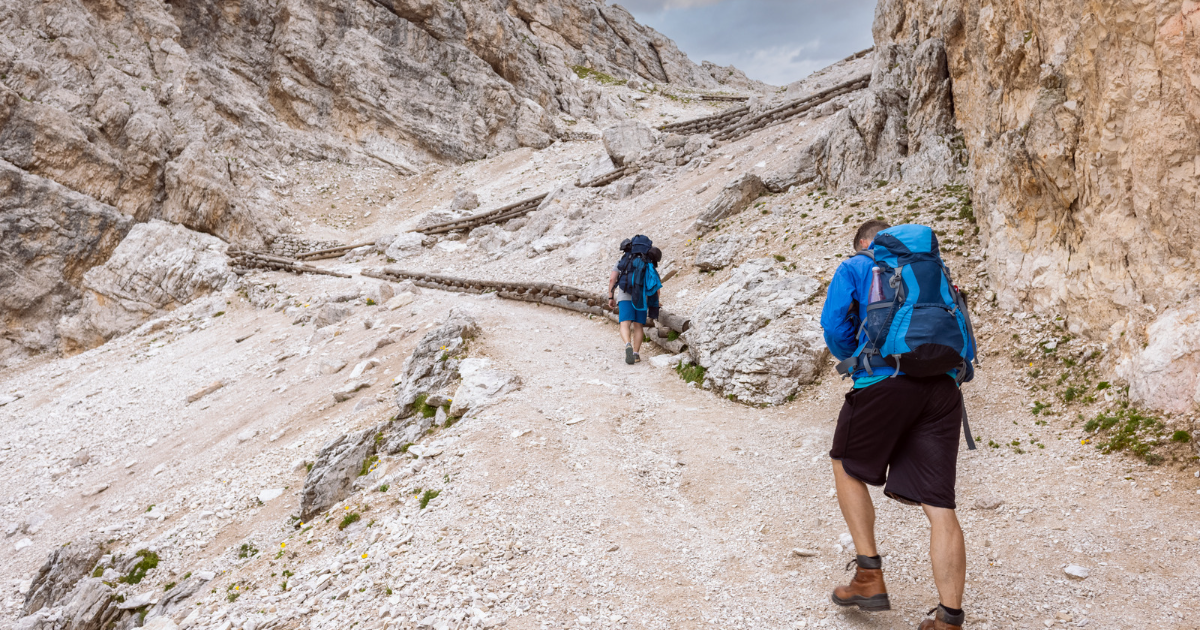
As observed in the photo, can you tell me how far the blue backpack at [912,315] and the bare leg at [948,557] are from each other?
818 mm

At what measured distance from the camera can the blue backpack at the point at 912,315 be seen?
11.1 ft

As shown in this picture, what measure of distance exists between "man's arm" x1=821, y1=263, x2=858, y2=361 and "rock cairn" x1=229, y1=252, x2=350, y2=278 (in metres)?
21.5

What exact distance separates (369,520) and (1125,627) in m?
5.68

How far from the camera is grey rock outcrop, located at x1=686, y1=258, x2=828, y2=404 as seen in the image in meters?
7.61

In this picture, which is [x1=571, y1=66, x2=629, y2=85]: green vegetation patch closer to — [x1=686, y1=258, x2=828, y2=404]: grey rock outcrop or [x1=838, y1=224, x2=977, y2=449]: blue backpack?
[x1=686, y1=258, x2=828, y2=404]: grey rock outcrop

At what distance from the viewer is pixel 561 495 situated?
564 centimetres

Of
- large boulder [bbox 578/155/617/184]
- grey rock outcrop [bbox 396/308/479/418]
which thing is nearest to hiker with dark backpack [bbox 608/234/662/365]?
grey rock outcrop [bbox 396/308/479/418]

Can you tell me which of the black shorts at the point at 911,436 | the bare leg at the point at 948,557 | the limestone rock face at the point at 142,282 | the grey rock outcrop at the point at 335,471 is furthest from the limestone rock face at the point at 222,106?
the bare leg at the point at 948,557

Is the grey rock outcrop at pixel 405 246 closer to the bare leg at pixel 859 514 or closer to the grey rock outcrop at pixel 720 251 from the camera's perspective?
the grey rock outcrop at pixel 720 251

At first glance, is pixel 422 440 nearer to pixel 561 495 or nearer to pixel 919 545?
pixel 561 495

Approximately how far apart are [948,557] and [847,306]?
1475 mm

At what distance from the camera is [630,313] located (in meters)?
9.77

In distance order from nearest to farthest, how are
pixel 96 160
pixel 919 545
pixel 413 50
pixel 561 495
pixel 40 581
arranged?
pixel 919 545 < pixel 561 495 < pixel 40 581 < pixel 96 160 < pixel 413 50

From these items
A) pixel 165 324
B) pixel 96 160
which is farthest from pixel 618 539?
pixel 96 160
